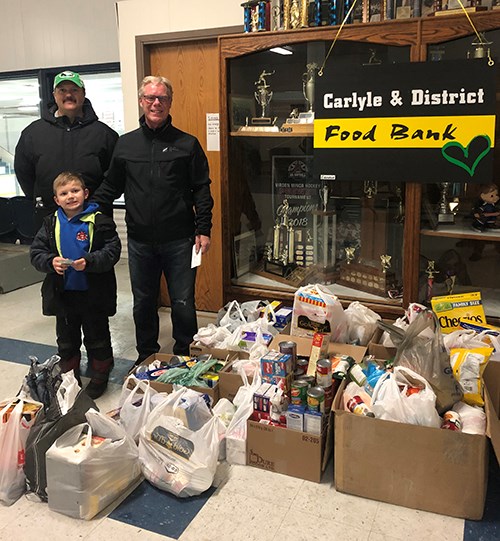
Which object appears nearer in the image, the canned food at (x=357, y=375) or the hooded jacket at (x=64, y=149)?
the canned food at (x=357, y=375)

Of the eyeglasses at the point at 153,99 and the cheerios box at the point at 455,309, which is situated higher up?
the eyeglasses at the point at 153,99

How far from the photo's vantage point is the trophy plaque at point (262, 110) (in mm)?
3230

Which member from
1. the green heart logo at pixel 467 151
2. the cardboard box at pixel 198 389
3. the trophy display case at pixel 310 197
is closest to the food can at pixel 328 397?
the cardboard box at pixel 198 389

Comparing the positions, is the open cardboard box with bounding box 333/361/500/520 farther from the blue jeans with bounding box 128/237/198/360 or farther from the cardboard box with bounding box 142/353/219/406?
the blue jeans with bounding box 128/237/198/360

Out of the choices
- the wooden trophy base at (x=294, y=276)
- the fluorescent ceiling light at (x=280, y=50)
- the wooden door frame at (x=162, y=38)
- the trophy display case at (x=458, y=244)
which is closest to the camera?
the trophy display case at (x=458, y=244)

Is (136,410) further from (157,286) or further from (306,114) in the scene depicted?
(306,114)

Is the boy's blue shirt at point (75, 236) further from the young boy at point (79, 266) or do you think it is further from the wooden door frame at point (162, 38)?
the wooden door frame at point (162, 38)

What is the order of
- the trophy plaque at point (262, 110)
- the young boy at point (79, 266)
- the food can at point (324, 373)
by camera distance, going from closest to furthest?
the food can at point (324, 373) < the young boy at point (79, 266) < the trophy plaque at point (262, 110)

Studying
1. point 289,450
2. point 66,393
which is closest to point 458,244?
point 289,450

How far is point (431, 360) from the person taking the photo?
6.86ft

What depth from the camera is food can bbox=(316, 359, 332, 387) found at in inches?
85.9

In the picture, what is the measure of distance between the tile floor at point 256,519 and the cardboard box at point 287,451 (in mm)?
33

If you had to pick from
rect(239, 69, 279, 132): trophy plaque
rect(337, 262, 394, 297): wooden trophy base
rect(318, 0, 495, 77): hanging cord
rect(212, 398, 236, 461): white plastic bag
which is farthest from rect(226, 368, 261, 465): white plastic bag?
rect(318, 0, 495, 77): hanging cord

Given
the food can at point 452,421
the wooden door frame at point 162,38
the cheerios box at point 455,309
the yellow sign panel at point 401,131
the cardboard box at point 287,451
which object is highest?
the wooden door frame at point 162,38
